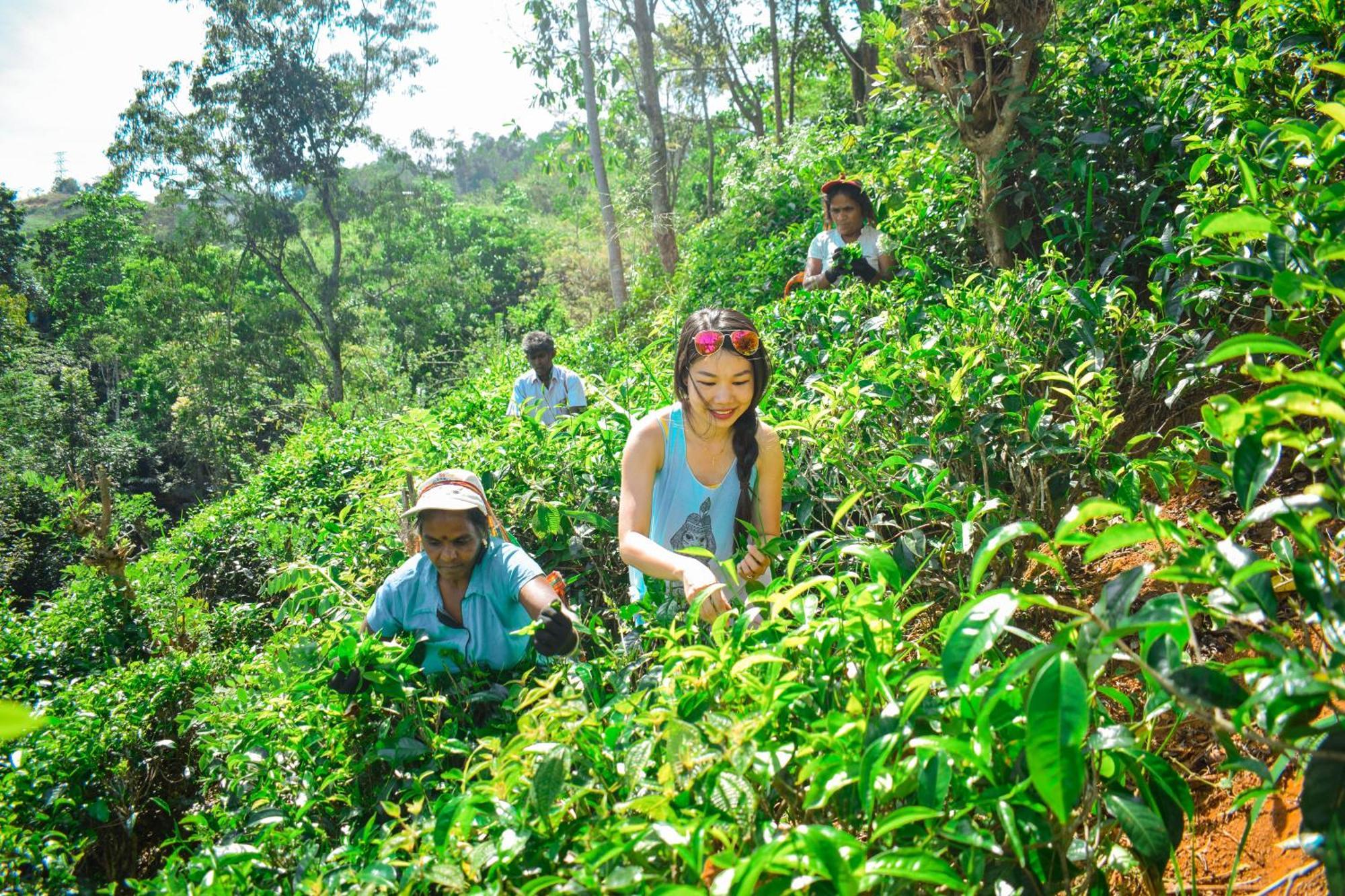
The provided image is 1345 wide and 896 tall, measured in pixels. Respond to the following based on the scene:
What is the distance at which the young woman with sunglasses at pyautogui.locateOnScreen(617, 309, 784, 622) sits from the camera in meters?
2.38

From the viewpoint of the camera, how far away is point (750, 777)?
116 centimetres

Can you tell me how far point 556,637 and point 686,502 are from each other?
61cm

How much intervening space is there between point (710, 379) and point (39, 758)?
2.90 meters

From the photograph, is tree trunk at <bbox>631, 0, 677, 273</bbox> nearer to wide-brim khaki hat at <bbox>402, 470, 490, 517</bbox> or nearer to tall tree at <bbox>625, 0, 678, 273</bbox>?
tall tree at <bbox>625, 0, 678, 273</bbox>

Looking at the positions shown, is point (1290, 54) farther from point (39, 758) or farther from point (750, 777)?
point (39, 758)

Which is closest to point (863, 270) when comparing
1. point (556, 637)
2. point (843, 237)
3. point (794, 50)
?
point (843, 237)

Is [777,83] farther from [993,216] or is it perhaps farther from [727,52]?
[993,216]

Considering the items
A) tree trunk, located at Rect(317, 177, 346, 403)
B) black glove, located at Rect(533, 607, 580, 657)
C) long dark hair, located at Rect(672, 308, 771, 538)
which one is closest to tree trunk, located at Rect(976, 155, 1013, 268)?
long dark hair, located at Rect(672, 308, 771, 538)

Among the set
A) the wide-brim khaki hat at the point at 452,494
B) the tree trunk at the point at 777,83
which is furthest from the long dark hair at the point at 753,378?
the tree trunk at the point at 777,83

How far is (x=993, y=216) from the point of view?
3701 mm

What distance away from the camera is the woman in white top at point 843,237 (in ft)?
14.3

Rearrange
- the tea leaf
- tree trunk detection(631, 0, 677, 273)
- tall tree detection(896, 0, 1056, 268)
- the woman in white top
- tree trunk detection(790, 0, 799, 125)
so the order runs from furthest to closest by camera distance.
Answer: tree trunk detection(790, 0, 799, 125) → tree trunk detection(631, 0, 677, 273) → the woman in white top → tall tree detection(896, 0, 1056, 268) → the tea leaf

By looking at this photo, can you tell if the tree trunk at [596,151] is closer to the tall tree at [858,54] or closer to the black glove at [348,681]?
the tall tree at [858,54]

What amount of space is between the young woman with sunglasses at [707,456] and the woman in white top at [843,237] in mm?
2057
